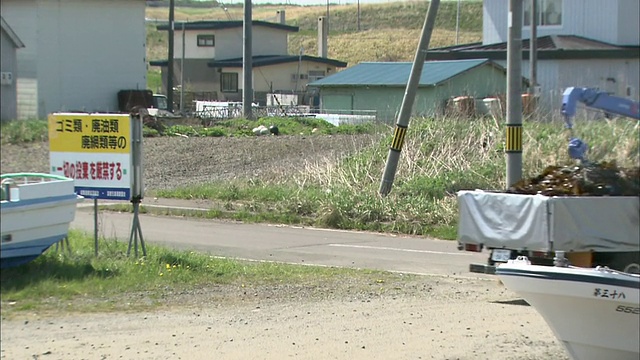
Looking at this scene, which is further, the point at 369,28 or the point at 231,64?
the point at 369,28

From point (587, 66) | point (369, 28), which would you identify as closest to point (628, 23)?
point (587, 66)

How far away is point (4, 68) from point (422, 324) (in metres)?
27.7

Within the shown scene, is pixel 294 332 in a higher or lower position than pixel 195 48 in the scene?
lower

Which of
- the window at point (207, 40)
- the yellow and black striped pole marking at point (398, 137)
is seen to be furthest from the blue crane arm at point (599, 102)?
the window at point (207, 40)

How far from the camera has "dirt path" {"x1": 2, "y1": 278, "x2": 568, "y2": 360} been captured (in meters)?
7.98

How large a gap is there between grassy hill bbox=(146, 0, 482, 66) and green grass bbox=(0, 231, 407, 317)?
5764 cm

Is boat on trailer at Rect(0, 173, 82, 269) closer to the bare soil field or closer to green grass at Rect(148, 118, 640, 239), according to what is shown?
the bare soil field

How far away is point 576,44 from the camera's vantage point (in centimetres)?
3972

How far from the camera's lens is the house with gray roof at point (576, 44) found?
3731cm

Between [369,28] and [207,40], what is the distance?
33465 mm

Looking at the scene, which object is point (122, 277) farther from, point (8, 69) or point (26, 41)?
point (26, 41)

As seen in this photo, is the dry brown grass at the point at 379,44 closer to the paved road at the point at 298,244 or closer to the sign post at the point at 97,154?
the paved road at the point at 298,244

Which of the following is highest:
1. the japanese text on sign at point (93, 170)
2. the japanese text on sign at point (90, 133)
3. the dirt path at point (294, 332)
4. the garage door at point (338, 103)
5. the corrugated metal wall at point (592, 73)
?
the corrugated metal wall at point (592, 73)

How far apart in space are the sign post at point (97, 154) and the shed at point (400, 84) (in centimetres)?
2360
